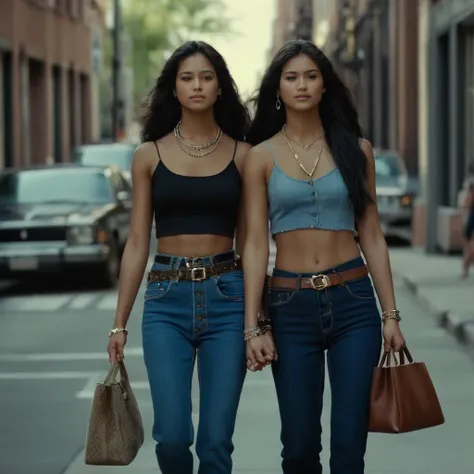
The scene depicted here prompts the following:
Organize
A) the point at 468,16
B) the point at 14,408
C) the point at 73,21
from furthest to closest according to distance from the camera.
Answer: the point at 73,21
the point at 468,16
the point at 14,408

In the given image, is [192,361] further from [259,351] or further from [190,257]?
[190,257]

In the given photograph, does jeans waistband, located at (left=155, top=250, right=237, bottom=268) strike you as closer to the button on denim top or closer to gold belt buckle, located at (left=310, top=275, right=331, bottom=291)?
the button on denim top

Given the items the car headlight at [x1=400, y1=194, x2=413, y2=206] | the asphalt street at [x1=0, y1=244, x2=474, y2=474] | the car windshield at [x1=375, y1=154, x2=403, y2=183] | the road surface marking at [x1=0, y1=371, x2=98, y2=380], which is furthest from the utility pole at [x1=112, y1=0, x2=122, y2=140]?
the road surface marking at [x1=0, y1=371, x2=98, y2=380]

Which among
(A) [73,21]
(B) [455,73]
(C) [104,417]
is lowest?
(C) [104,417]

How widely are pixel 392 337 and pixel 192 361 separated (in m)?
0.74

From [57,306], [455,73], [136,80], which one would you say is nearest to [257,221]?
[57,306]

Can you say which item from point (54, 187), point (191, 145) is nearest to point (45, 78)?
point (54, 187)

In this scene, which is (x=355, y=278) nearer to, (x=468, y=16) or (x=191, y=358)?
(x=191, y=358)

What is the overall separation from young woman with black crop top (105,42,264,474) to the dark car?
1206 centimetres

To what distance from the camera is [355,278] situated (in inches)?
208

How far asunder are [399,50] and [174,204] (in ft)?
103

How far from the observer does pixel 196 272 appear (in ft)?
17.6

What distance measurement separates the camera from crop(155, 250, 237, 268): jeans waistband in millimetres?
5379

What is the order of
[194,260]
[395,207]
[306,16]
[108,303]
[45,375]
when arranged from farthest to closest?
[306,16] → [395,207] → [108,303] → [45,375] → [194,260]
